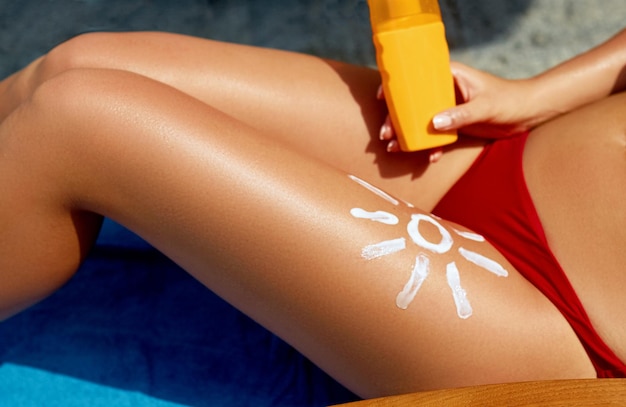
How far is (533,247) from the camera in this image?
2.68ft

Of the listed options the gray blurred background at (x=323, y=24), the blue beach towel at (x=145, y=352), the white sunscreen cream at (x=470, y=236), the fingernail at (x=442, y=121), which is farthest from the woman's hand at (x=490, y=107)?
the gray blurred background at (x=323, y=24)

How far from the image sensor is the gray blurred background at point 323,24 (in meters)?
1.55

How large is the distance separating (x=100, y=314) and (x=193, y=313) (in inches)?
5.9

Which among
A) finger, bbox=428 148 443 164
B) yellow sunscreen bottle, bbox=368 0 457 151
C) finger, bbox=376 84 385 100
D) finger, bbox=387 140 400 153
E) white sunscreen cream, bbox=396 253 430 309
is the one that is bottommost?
finger, bbox=428 148 443 164

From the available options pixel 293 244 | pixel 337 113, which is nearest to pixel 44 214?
pixel 293 244

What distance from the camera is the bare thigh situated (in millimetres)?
760

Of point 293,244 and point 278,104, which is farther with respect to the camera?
point 278,104

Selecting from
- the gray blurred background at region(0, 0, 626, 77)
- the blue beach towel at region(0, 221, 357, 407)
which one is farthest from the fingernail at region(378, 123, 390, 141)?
the gray blurred background at region(0, 0, 626, 77)

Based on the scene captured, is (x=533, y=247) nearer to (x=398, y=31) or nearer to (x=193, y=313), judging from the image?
(x=398, y=31)

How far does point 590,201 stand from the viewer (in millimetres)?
802

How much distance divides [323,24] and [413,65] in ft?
2.69

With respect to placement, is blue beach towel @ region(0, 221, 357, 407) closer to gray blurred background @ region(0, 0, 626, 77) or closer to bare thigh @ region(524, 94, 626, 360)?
bare thigh @ region(524, 94, 626, 360)

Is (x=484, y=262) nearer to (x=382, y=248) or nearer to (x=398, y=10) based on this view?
(x=382, y=248)

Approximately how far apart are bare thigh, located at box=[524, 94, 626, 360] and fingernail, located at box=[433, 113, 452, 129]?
0.39ft
